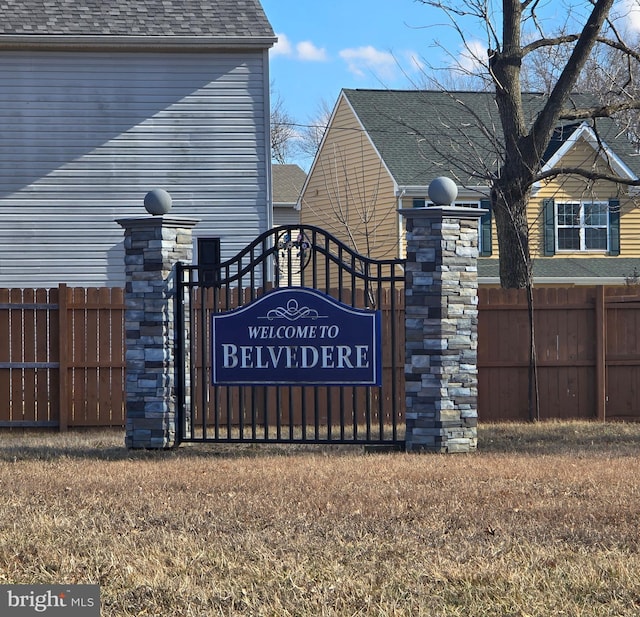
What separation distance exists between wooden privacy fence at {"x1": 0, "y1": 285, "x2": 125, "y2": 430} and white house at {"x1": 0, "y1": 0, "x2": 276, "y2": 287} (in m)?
5.79

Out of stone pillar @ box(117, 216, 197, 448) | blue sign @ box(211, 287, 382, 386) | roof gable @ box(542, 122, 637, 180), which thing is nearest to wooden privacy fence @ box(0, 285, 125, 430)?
stone pillar @ box(117, 216, 197, 448)

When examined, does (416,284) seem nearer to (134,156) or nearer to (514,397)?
(514,397)

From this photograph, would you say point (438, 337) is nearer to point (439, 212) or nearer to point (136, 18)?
point (439, 212)

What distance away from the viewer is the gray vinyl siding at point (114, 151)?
2022 centimetres

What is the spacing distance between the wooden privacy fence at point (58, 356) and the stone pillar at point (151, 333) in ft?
8.14

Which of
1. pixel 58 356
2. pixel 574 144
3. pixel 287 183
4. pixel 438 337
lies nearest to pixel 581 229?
pixel 574 144

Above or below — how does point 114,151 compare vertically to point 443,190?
above

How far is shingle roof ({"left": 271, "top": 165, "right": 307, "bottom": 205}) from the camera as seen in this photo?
36.6 meters

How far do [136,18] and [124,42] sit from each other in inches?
30.4

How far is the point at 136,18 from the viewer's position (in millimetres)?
20484

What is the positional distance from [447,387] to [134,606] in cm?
651

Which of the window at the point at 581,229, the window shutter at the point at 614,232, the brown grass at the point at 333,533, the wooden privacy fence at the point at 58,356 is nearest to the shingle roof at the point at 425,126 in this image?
the window at the point at 581,229

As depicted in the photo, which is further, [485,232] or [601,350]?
[485,232]

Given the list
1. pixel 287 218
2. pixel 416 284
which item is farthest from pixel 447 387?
pixel 287 218
